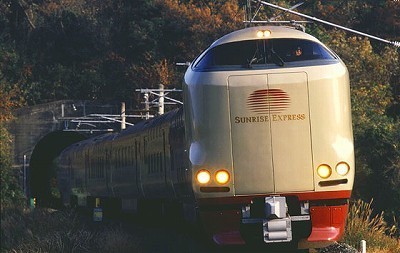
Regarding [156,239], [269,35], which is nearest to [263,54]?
[269,35]

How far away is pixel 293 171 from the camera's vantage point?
13.6 metres

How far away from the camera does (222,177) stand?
1374cm

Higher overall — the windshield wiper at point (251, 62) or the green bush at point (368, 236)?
the windshield wiper at point (251, 62)

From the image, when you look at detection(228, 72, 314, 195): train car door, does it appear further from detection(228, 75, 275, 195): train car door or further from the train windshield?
the train windshield

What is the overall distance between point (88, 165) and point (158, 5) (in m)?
27.3

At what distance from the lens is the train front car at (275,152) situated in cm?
1362

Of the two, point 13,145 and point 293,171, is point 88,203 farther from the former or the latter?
point 293,171

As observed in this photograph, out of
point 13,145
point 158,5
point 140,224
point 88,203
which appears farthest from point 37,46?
point 140,224

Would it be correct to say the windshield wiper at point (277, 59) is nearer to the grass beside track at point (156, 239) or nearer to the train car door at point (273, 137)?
the train car door at point (273, 137)

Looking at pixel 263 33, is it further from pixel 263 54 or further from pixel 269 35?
pixel 263 54

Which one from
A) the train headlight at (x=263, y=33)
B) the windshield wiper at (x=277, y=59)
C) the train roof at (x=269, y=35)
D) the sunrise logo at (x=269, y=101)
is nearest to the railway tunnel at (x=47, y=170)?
the train roof at (x=269, y=35)

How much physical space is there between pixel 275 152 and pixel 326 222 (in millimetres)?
1226

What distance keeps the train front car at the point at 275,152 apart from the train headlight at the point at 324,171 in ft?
0.04

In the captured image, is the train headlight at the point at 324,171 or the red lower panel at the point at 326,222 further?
the red lower panel at the point at 326,222
